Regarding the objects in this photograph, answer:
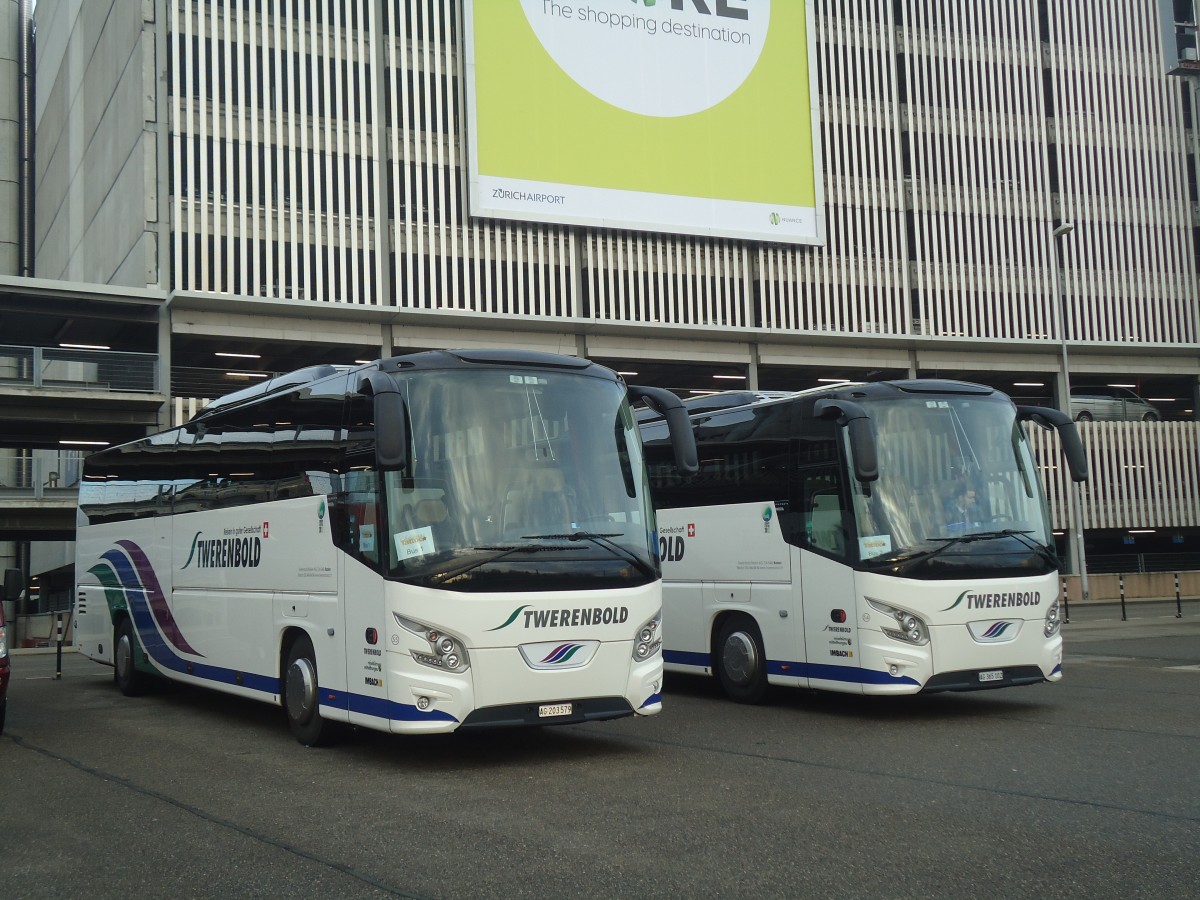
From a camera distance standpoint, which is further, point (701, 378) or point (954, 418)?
point (701, 378)

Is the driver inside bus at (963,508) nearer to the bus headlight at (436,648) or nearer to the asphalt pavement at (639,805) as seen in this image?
the asphalt pavement at (639,805)

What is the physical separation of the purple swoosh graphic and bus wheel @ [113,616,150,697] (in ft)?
3.03

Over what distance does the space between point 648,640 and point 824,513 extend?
10.5ft

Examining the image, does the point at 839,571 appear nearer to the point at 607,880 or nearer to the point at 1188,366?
the point at 607,880

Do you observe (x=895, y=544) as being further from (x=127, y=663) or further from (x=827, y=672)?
(x=127, y=663)

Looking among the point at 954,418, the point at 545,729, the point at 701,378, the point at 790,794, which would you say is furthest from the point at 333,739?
the point at 701,378

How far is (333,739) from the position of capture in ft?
35.8

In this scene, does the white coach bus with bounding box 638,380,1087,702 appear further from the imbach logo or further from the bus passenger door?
the imbach logo

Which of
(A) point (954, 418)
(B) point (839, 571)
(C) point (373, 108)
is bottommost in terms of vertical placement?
(B) point (839, 571)

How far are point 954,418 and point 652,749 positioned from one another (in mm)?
4721

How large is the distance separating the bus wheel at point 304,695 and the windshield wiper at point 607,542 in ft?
8.32

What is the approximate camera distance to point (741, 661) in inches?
552

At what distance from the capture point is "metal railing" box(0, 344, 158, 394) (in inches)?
1350

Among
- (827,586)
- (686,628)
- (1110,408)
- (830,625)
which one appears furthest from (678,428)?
(1110,408)
